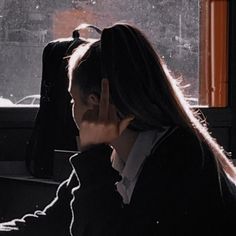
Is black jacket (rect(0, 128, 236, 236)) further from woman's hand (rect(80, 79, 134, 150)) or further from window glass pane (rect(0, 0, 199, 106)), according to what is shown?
window glass pane (rect(0, 0, 199, 106))

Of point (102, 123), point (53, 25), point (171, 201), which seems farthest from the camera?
point (53, 25)

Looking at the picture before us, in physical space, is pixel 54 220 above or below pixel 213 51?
below

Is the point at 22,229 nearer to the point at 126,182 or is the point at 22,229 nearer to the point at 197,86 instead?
the point at 126,182

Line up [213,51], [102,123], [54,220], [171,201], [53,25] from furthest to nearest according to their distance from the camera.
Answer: [213,51], [53,25], [54,220], [102,123], [171,201]

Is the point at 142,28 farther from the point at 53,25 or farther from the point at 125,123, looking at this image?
the point at 125,123

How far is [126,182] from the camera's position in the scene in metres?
1.17

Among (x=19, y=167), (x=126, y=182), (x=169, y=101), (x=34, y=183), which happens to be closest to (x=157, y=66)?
(x=169, y=101)

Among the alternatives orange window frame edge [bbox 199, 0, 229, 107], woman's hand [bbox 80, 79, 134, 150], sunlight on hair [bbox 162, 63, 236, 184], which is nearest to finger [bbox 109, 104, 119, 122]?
woman's hand [bbox 80, 79, 134, 150]

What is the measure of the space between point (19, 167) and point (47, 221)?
159 cm

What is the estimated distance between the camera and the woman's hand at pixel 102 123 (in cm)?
117

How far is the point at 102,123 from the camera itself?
1208mm

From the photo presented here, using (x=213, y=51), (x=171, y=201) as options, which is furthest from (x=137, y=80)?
(x=213, y=51)

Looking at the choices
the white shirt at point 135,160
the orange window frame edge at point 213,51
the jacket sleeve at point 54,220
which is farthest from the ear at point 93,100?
the orange window frame edge at point 213,51

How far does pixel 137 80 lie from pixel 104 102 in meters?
0.09
